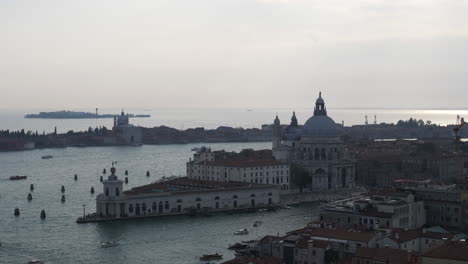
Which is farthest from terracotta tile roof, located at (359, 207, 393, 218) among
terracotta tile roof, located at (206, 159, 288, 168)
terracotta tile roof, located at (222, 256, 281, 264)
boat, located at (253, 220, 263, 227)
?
terracotta tile roof, located at (206, 159, 288, 168)

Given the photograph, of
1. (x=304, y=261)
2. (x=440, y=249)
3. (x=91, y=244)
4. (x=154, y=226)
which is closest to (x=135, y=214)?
(x=154, y=226)

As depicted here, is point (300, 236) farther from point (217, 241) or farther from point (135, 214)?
point (135, 214)

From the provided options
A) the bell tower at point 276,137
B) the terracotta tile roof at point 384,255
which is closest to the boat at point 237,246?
the terracotta tile roof at point 384,255

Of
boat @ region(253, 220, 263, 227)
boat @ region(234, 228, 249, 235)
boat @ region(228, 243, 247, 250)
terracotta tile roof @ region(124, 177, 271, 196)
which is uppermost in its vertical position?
terracotta tile roof @ region(124, 177, 271, 196)

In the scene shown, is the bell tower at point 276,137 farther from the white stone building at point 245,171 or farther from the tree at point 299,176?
the white stone building at point 245,171

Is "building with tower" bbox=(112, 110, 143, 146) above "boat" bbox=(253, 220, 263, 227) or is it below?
above

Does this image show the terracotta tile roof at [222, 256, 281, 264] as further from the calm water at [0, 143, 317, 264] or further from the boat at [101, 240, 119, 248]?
the boat at [101, 240, 119, 248]
